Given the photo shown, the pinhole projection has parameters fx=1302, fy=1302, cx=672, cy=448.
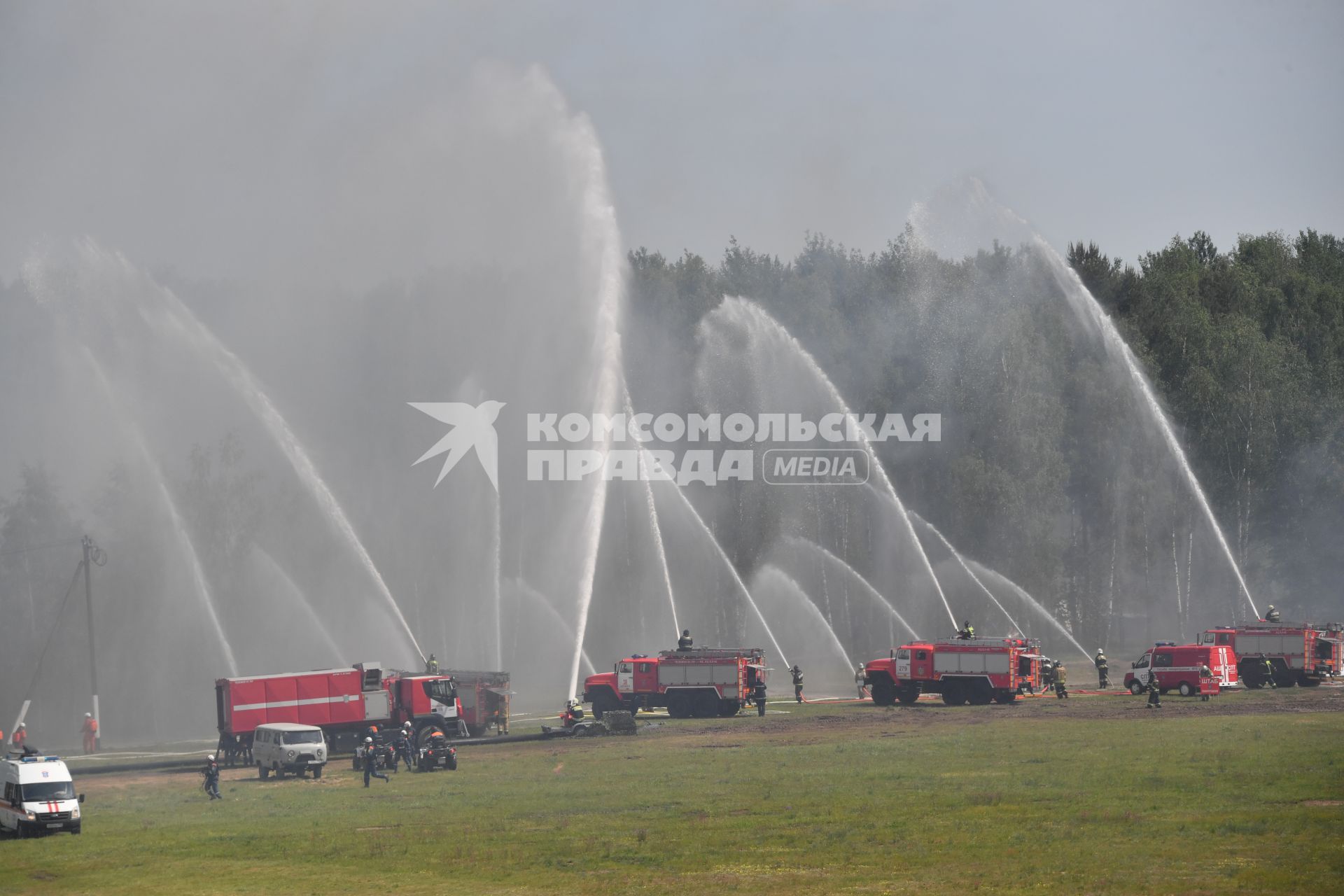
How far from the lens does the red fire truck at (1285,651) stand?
63.2 meters

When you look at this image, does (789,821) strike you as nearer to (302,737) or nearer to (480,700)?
(302,737)

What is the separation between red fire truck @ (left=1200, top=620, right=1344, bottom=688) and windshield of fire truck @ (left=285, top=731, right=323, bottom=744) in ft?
138

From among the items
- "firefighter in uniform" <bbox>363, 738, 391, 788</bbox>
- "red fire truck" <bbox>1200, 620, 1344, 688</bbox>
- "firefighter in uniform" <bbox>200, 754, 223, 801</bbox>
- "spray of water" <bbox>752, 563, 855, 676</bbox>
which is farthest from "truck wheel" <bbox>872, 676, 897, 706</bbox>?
"spray of water" <bbox>752, 563, 855, 676</bbox>

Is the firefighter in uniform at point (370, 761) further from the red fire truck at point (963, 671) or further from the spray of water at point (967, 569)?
the spray of water at point (967, 569)

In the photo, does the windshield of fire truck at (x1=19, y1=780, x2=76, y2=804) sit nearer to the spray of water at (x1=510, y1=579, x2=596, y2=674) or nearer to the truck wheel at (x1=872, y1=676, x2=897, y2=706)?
the truck wheel at (x1=872, y1=676, x2=897, y2=706)

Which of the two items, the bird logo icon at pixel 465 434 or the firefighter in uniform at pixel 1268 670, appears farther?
the bird logo icon at pixel 465 434

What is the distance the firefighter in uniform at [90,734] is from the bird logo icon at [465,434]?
33.4 meters

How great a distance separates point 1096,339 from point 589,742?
67593 millimetres

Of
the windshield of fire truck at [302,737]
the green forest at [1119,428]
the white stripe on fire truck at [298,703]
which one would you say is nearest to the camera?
the windshield of fire truck at [302,737]

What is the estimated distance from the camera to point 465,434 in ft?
322

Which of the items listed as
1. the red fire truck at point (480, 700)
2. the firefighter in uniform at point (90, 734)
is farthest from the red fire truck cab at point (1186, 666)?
the firefighter in uniform at point (90, 734)

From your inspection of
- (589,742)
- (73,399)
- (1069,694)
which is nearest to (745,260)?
(73,399)

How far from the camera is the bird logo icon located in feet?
308

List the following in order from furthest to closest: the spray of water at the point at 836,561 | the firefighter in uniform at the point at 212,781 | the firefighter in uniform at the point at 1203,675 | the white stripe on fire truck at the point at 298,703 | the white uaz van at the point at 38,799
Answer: the spray of water at the point at 836,561 < the firefighter in uniform at the point at 1203,675 < the white stripe on fire truck at the point at 298,703 < the firefighter in uniform at the point at 212,781 < the white uaz van at the point at 38,799
